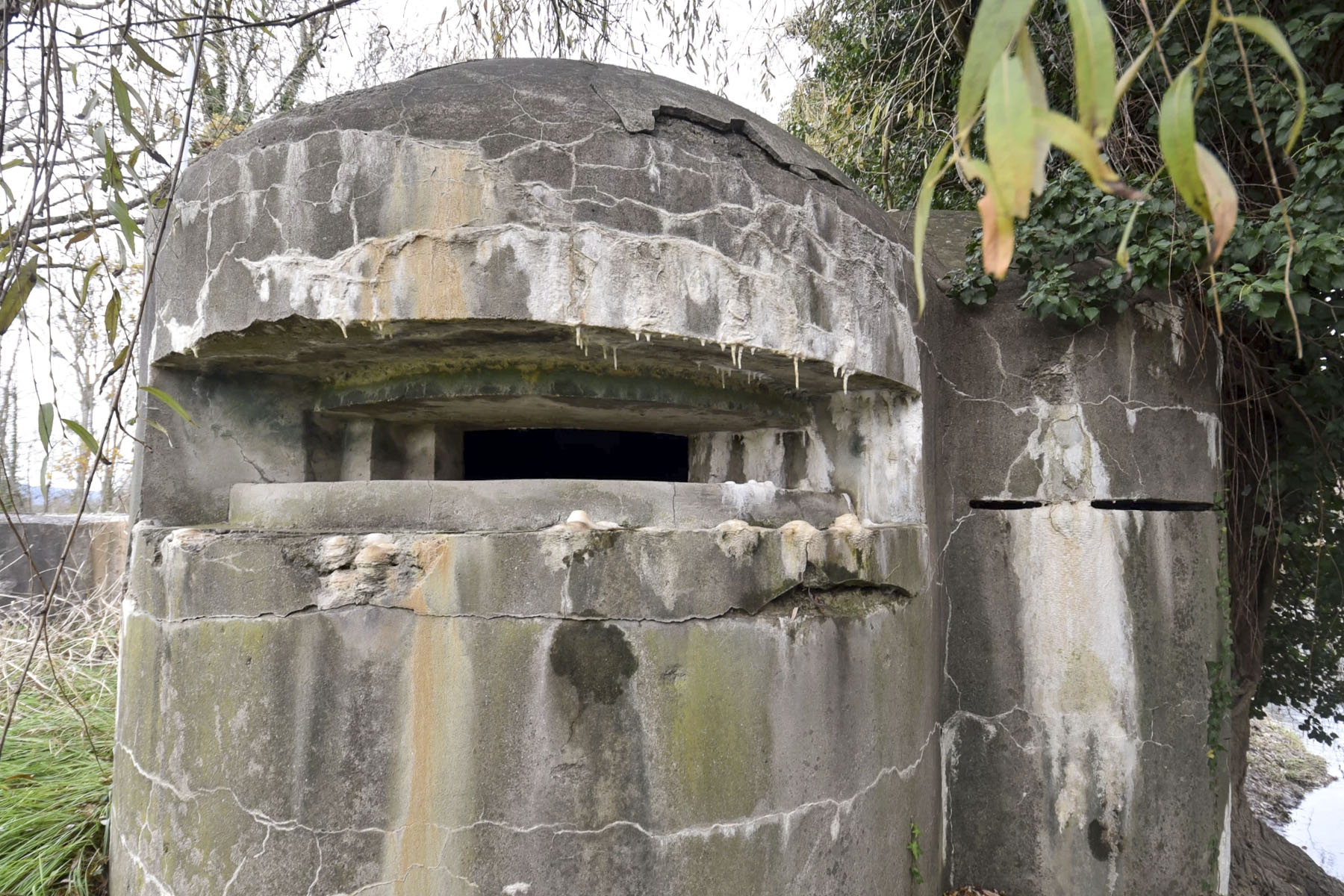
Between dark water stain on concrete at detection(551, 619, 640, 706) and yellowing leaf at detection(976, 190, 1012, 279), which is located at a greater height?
yellowing leaf at detection(976, 190, 1012, 279)

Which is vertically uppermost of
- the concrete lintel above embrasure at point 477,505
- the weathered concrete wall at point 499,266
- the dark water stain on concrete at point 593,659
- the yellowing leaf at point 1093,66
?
the weathered concrete wall at point 499,266

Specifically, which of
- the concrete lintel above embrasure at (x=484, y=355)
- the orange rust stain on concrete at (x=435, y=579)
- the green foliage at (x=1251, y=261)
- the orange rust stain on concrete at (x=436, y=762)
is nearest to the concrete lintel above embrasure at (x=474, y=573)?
the orange rust stain on concrete at (x=435, y=579)

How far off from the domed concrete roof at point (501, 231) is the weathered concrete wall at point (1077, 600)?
32.1 inches

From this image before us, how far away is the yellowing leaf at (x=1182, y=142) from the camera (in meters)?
0.63

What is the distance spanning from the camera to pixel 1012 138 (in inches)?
24.7

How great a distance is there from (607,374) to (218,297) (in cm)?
101

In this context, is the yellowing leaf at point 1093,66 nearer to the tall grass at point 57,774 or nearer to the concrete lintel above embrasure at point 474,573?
the concrete lintel above embrasure at point 474,573

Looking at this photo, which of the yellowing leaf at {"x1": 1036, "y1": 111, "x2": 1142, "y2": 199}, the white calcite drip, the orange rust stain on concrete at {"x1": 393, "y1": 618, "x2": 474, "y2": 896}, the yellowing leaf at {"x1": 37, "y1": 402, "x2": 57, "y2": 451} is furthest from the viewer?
the white calcite drip

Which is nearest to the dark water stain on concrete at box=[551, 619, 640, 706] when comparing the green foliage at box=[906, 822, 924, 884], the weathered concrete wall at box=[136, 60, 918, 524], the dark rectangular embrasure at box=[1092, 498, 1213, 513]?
the weathered concrete wall at box=[136, 60, 918, 524]

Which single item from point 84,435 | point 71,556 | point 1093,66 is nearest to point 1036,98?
point 1093,66

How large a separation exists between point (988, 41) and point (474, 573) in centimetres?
160

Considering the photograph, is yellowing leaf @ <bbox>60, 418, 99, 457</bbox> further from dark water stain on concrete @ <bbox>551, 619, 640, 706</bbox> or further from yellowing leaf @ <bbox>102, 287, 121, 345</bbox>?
dark water stain on concrete @ <bbox>551, 619, 640, 706</bbox>

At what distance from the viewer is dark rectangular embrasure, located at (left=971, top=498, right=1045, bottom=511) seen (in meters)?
2.76

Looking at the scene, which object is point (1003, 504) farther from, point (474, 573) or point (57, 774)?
point (57, 774)
